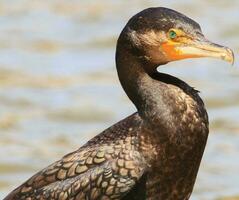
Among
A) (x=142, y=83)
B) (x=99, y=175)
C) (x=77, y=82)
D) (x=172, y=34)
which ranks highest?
(x=77, y=82)

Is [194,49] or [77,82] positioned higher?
[77,82]

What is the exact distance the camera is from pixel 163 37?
32.9ft

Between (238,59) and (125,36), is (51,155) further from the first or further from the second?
(125,36)

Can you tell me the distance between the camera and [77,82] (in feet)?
55.5

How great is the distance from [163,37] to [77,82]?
6.92 metres

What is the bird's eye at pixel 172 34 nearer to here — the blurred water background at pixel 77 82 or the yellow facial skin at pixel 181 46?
the yellow facial skin at pixel 181 46

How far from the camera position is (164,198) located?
396 inches

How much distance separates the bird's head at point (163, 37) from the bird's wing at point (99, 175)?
1.98 ft

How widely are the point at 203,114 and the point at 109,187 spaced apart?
2.65 ft

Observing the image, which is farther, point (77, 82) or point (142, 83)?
point (77, 82)

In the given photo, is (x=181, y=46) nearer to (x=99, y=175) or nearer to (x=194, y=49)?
(x=194, y=49)

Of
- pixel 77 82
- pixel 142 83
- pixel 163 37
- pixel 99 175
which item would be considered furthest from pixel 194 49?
pixel 77 82

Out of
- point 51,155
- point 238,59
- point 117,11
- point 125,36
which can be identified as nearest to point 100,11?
point 117,11

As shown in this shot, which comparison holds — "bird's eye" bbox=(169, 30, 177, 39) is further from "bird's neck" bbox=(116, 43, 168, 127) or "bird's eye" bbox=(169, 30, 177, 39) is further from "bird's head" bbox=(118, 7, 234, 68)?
"bird's neck" bbox=(116, 43, 168, 127)
